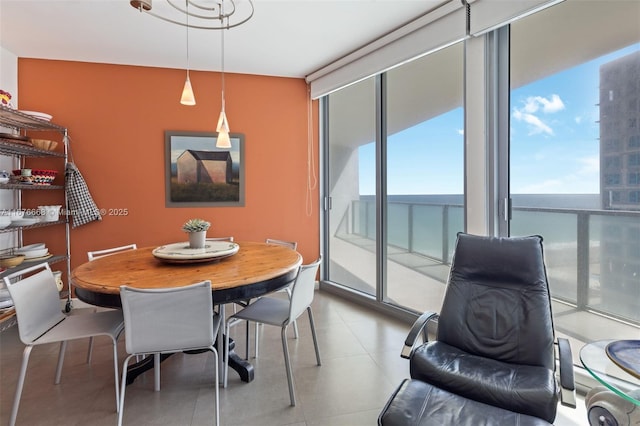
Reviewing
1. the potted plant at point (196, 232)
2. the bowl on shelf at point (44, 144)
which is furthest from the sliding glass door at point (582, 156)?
the bowl on shelf at point (44, 144)

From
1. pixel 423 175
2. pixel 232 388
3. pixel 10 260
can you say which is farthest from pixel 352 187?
pixel 10 260

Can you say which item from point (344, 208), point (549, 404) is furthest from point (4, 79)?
point (549, 404)

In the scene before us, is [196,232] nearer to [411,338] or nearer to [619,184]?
[411,338]

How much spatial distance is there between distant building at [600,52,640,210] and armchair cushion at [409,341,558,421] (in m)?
1.15

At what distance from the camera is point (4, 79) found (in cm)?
309

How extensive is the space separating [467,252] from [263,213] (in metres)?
2.63

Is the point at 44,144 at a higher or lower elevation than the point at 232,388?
higher

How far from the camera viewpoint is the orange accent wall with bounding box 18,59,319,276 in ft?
11.2

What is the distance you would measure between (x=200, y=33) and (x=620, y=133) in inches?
130

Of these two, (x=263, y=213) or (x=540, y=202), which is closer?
(x=540, y=202)

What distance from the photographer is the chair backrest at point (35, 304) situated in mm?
1700

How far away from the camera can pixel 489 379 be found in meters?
1.46

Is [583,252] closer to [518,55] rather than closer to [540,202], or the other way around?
[540,202]

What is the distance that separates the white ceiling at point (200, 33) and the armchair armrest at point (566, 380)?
257 cm
